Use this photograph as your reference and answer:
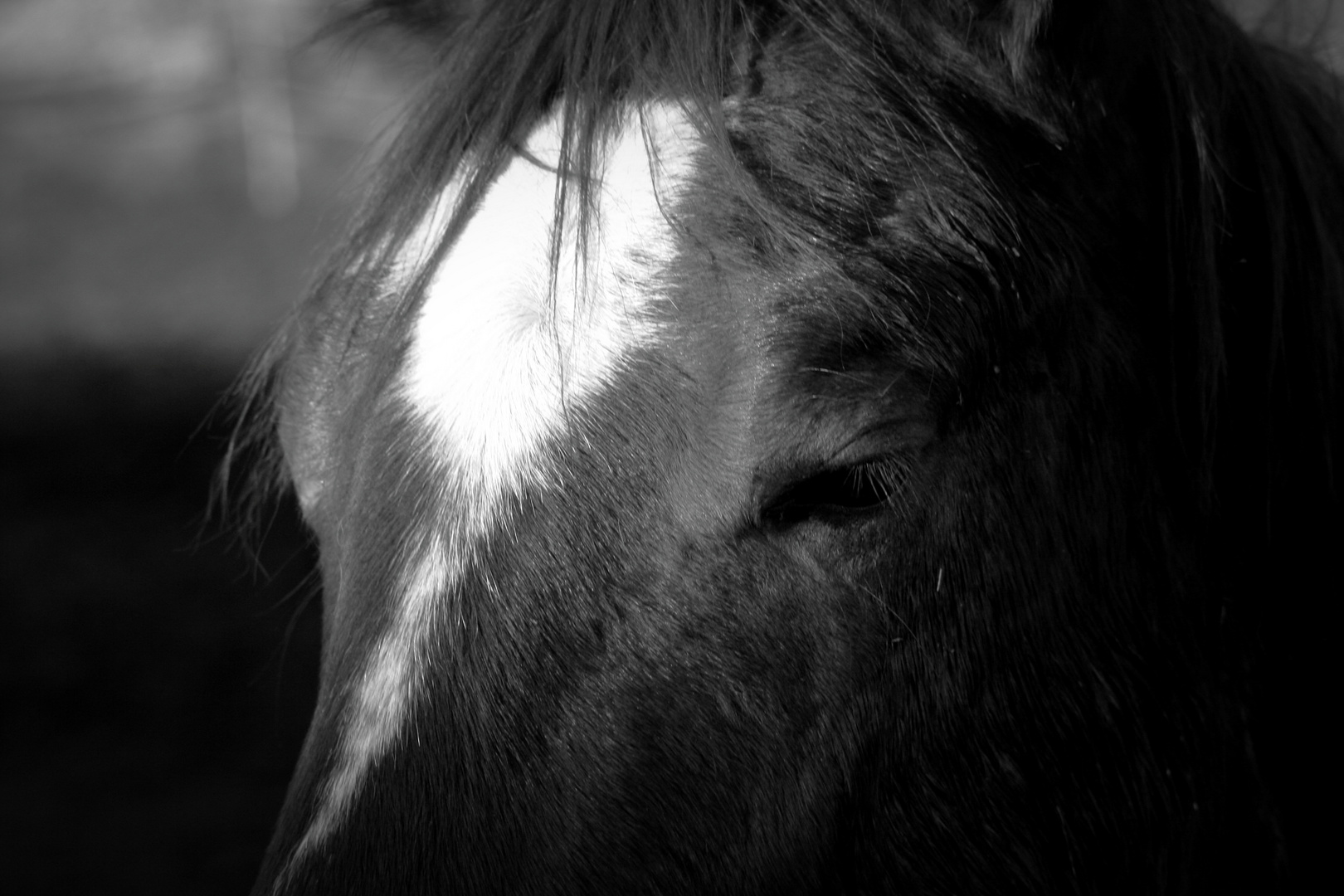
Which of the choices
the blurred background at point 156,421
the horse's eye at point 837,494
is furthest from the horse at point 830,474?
the blurred background at point 156,421

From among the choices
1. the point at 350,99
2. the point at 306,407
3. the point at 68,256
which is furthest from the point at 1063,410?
the point at 350,99

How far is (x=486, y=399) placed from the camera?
1482mm

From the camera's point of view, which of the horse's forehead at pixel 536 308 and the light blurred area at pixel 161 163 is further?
the light blurred area at pixel 161 163

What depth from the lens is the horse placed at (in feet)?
4.58

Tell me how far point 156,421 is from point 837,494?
6218 mm

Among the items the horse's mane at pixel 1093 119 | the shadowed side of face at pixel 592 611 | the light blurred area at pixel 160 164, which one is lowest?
the light blurred area at pixel 160 164

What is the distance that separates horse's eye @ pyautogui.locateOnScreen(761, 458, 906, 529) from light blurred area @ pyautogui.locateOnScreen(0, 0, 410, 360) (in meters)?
6.69

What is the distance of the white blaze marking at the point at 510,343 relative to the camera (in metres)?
1.41

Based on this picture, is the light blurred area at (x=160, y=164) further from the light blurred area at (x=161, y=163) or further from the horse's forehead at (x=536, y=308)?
the horse's forehead at (x=536, y=308)

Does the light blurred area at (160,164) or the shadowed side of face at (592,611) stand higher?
the shadowed side of face at (592,611)

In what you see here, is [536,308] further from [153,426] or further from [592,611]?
[153,426]

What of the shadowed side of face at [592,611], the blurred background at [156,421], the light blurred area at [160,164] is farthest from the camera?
the light blurred area at [160,164]

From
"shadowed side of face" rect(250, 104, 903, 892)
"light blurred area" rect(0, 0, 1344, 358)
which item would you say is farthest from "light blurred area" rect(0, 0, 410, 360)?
"shadowed side of face" rect(250, 104, 903, 892)

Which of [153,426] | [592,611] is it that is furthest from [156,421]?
[592,611]
